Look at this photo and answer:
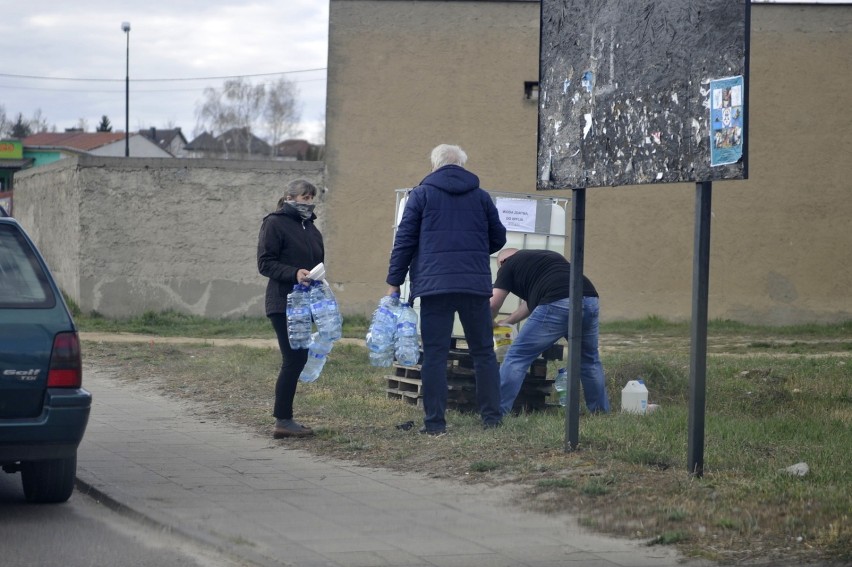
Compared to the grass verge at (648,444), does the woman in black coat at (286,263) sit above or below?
above

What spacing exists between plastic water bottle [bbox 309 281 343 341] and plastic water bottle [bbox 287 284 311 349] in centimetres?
6

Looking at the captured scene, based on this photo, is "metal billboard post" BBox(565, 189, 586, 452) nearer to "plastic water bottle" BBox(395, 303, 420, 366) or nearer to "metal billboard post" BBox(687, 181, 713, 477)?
"metal billboard post" BBox(687, 181, 713, 477)

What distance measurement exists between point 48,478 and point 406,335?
3.10 m

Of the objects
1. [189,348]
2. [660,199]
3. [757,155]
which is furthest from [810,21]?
[189,348]

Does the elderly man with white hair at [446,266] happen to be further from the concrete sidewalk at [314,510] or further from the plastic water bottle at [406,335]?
the concrete sidewalk at [314,510]

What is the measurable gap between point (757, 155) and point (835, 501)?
47.1ft

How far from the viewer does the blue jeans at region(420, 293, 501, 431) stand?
7770 mm

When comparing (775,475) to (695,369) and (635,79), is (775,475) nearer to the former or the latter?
(695,369)

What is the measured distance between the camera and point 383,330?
27.1ft

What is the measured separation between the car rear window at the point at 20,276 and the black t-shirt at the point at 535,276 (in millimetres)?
3884

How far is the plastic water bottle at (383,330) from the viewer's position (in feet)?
26.8

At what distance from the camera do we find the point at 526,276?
8.70 m

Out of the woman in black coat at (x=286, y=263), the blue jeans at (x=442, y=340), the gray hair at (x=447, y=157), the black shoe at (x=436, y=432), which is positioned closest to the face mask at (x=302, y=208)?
the woman in black coat at (x=286, y=263)

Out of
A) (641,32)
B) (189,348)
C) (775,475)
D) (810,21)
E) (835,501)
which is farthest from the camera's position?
(810,21)
